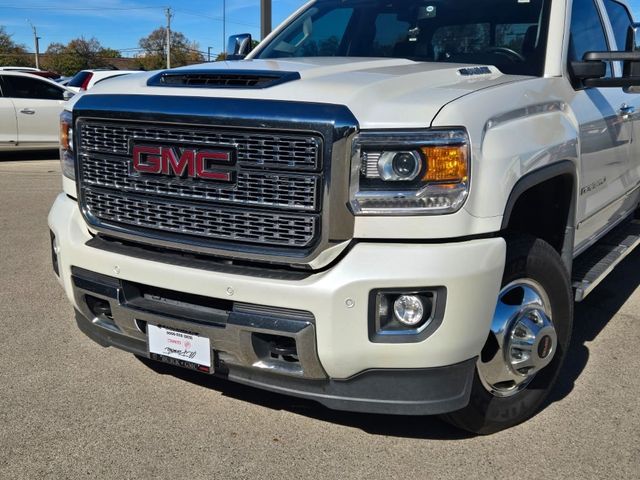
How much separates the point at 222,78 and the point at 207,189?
21.0 inches

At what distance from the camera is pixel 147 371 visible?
366cm

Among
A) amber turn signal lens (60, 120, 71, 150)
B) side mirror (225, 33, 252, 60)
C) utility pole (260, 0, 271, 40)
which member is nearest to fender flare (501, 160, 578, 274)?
amber turn signal lens (60, 120, 71, 150)

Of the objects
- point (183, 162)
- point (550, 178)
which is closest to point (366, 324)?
point (183, 162)

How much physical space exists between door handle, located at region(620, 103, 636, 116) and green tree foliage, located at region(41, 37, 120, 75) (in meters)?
69.5

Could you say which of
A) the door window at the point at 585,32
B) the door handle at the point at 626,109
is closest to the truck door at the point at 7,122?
the door window at the point at 585,32

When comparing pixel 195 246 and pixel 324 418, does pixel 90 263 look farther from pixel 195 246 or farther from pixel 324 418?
pixel 324 418

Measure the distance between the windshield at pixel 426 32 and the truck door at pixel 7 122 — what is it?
900cm

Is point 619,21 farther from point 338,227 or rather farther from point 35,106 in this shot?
point 35,106

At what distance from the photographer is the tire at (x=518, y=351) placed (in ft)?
9.26

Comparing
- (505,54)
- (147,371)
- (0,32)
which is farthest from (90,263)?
(0,32)

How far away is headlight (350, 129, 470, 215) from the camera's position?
2416 mm

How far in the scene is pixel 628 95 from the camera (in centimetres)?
445

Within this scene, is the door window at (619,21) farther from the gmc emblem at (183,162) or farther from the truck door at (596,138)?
the gmc emblem at (183,162)

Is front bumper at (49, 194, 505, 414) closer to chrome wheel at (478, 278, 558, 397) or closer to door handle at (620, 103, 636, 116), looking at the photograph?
chrome wheel at (478, 278, 558, 397)
